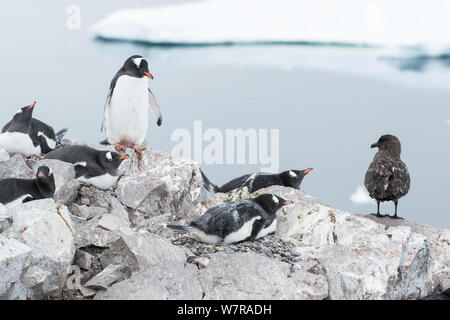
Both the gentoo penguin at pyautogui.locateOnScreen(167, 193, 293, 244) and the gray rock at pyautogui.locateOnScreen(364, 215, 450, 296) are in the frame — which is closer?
the gentoo penguin at pyautogui.locateOnScreen(167, 193, 293, 244)

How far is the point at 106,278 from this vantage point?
12.5 feet

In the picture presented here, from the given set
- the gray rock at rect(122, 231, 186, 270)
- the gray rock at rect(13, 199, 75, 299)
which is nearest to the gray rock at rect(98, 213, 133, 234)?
the gray rock at rect(122, 231, 186, 270)

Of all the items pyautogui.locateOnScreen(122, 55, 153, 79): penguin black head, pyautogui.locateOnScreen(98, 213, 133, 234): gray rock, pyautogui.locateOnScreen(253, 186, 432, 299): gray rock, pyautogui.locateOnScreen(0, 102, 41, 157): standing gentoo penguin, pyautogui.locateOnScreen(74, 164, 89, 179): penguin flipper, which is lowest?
pyautogui.locateOnScreen(253, 186, 432, 299): gray rock

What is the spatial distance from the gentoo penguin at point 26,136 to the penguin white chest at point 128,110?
2.10 ft

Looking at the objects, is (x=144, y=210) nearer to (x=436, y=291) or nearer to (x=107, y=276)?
(x=107, y=276)

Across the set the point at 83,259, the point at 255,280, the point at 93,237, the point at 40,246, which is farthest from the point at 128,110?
the point at 255,280

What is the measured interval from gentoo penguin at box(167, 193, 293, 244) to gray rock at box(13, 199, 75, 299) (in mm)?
766

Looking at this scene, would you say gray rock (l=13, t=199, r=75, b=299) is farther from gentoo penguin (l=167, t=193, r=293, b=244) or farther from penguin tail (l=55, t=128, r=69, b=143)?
penguin tail (l=55, t=128, r=69, b=143)

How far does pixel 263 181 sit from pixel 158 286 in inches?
118

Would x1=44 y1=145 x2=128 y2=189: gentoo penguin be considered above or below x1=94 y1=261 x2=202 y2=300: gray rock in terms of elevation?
above

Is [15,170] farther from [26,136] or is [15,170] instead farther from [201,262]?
[201,262]

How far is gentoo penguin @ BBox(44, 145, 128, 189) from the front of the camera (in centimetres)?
545

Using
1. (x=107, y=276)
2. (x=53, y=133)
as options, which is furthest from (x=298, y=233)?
(x=53, y=133)
